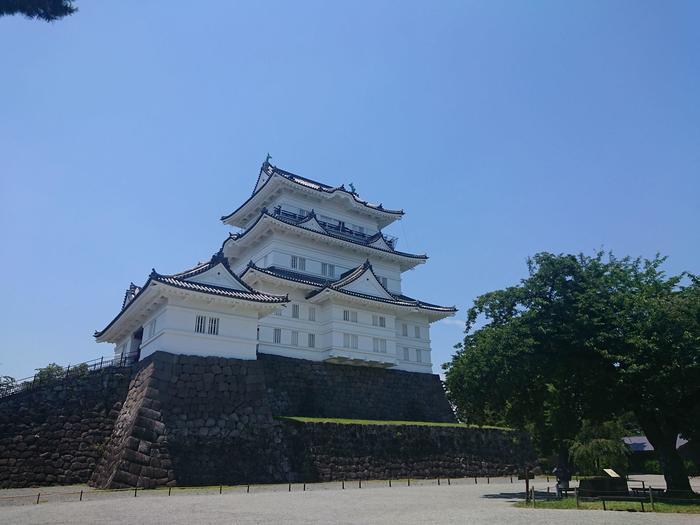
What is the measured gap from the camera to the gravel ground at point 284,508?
12719 mm

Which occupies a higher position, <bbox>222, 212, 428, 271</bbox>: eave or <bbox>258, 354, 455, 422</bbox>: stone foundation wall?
<bbox>222, 212, 428, 271</bbox>: eave

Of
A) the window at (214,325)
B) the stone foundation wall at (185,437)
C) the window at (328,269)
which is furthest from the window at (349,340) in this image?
the window at (214,325)

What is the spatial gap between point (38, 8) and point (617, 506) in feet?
66.7

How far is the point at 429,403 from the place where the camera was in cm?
3600

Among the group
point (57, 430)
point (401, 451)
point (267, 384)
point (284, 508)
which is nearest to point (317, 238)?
point (267, 384)

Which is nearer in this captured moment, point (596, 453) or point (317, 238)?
point (596, 453)

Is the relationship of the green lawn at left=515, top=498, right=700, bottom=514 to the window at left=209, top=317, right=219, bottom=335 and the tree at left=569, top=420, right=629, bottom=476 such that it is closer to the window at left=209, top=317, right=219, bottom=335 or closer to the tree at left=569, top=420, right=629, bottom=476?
the tree at left=569, top=420, right=629, bottom=476

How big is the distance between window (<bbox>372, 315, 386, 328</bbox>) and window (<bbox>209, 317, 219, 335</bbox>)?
42.1ft

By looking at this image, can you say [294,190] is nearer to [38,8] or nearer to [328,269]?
[328,269]

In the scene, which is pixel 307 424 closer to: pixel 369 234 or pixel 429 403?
pixel 429 403

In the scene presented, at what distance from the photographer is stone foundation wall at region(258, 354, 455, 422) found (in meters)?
30.2

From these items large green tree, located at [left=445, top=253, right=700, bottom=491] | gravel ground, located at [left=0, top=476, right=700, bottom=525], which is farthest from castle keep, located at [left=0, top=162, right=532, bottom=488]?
large green tree, located at [left=445, top=253, right=700, bottom=491]

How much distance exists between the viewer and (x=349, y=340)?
33.3m

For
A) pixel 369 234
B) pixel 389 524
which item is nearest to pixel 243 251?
pixel 369 234
